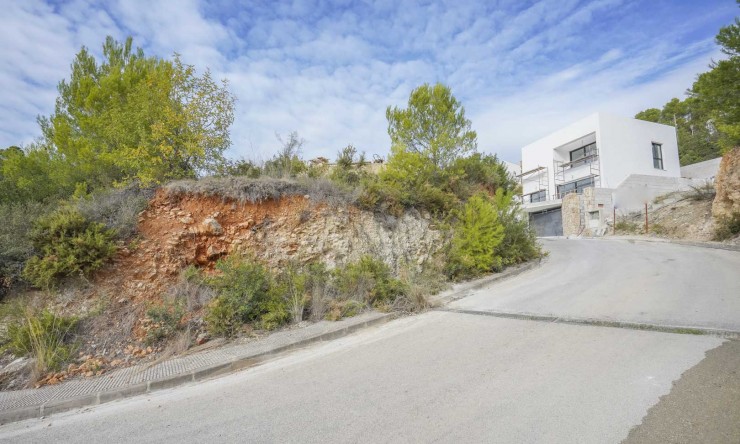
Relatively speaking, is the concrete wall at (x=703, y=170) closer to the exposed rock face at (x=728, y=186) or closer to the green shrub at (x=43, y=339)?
the exposed rock face at (x=728, y=186)

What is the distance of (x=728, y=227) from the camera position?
15.0 meters

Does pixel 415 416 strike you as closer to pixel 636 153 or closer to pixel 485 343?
pixel 485 343

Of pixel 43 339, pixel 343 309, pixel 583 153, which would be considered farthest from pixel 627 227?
pixel 43 339

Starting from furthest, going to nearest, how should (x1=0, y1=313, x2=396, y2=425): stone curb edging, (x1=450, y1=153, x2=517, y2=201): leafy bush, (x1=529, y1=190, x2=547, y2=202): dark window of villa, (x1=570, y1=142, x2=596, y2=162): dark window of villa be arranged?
(x1=529, y1=190, x2=547, y2=202): dark window of villa
(x1=570, y1=142, x2=596, y2=162): dark window of villa
(x1=450, y1=153, x2=517, y2=201): leafy bush
(x1=0, y1=313, x2=396, y2=425): stone curb edging

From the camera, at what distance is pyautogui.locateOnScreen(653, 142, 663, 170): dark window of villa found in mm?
28891

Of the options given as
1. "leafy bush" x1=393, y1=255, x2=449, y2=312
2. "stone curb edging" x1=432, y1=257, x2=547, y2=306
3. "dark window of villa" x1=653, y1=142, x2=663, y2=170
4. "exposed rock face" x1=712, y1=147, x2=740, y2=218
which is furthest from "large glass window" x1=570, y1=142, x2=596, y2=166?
"leafy bush" x1=393, y1=255, x2=449, y2=312

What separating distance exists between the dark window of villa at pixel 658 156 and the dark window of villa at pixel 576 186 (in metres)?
5.80

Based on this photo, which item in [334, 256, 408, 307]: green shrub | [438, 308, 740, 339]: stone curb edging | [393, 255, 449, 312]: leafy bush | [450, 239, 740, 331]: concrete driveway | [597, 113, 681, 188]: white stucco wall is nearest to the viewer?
[438, 308, 740, 339]: stone curb edging

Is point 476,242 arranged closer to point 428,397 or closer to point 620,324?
point 620,324

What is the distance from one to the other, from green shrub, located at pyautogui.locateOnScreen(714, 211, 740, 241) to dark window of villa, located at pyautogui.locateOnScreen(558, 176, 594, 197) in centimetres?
1204

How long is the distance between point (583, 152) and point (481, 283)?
87.1ft

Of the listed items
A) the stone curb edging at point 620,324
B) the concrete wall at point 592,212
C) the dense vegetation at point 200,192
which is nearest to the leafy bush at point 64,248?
the dense vegetation at point 200,192

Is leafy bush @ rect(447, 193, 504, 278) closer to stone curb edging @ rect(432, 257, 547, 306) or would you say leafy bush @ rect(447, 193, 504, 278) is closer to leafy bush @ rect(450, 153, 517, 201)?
stone curb edging @ rect(432, 257, 547, 306)

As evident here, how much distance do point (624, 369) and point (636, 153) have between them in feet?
101
